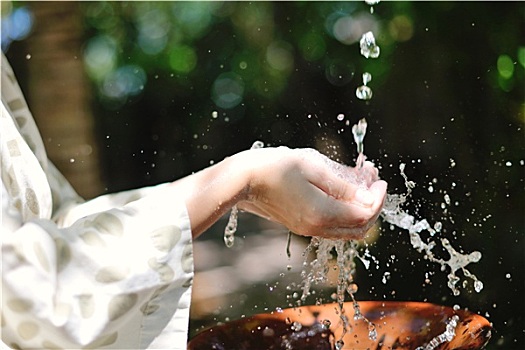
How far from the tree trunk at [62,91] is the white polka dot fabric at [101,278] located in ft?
5.68

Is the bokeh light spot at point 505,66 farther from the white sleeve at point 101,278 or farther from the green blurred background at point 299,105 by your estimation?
the white sleeve at point 101,278

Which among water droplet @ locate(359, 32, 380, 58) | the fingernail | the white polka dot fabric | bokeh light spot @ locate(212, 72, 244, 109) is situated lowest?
bokeh light spot @ locate(212, 72, 244, 109)

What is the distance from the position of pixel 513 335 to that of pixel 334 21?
2.51 m

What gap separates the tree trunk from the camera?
277cm

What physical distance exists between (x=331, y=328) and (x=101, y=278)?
1.25 feet

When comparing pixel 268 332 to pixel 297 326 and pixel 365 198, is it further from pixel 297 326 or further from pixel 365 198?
pixel 365 198

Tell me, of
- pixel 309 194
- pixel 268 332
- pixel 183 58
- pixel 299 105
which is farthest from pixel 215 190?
pixel 183 58

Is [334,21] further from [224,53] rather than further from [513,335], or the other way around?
[513,335]

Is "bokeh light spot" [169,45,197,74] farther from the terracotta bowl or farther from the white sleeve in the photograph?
the white sleeve

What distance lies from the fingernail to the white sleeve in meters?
0.22

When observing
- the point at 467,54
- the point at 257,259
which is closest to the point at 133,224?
the point at 467,54

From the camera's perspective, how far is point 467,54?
3383mm

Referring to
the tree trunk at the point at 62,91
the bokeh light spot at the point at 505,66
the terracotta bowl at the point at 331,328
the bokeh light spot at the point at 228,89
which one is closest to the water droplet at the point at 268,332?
the terracotta bowl at the point at 331,328

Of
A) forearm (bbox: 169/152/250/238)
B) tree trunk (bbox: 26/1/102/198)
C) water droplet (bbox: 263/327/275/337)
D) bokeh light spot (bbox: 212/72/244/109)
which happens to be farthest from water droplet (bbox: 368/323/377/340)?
bokeh light spot (bbox: 212/72/244/109)
